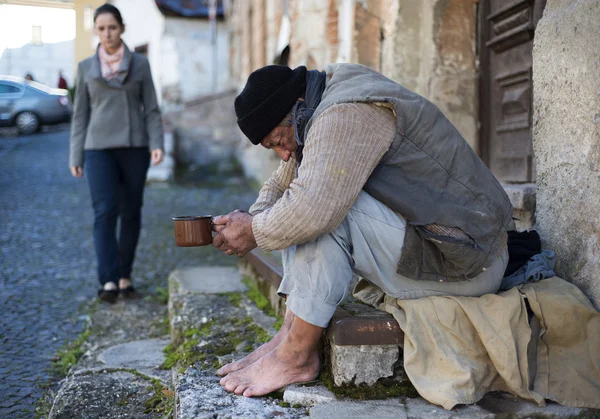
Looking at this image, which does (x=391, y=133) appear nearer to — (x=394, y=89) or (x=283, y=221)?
(x=394, y=89)

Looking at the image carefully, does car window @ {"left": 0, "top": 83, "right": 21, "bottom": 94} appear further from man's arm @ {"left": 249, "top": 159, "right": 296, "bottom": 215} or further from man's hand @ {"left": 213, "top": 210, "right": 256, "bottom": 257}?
man's hand @ {"left": 213, "top": 210, "right": 256, "bottom": 257}

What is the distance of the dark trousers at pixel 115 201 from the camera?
3963 mm

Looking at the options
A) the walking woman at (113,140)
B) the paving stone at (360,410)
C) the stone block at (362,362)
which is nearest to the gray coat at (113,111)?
the walking woman at (113,140)

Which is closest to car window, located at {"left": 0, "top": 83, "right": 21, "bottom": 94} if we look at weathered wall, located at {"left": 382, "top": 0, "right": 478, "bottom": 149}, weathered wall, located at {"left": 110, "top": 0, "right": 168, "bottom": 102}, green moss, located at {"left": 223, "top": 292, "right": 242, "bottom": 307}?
weathered wall, located at {"left": 110, "top": 0, "right": 168, "bottom": 102}

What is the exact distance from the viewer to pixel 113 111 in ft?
13.3

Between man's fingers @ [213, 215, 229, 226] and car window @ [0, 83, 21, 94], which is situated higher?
car window @ [0, 83, 21, 94]

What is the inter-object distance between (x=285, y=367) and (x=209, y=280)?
1952 mm

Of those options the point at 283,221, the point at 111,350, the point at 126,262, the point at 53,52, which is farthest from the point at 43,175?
the point at 53,52

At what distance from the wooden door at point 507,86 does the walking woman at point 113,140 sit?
82.4 inches

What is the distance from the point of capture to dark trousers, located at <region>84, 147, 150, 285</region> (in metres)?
3.96

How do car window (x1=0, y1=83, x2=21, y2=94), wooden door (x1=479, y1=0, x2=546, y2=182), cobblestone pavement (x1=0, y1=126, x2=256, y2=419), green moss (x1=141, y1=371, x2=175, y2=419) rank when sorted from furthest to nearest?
car window (x1=0, y1=83, x2=21, y2=94), wooden door (x1=479, y1=0, x2=546, y2=182), cobblestone pavement (x1=0, y1=126, x2=256, y2=419), green moss (x1=141, y1=371, x2=175, y2=419)

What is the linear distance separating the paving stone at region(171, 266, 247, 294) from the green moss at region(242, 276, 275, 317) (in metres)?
0.04

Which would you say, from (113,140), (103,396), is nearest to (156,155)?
(113,140)

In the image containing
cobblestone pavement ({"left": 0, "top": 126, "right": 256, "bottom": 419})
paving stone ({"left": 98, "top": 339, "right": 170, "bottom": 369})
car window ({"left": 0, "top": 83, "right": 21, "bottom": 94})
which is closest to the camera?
paving stone ({"left": 98, "top": 339, "right": 170, "bottom": 369})
